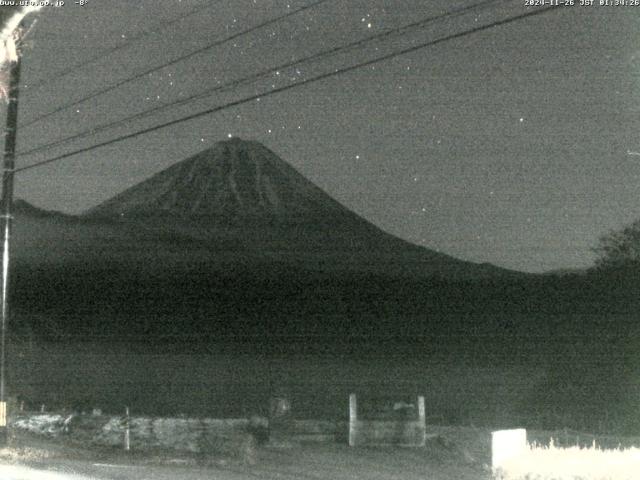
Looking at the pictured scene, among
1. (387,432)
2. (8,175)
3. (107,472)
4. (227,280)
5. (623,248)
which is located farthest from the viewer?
(227,280)

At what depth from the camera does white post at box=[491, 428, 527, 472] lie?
547 inches

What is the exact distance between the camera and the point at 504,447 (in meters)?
14.2

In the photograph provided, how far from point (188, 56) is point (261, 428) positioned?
26.4 feet

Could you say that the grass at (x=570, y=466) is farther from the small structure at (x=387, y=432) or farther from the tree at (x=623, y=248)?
the tree at (x=623, y=248)

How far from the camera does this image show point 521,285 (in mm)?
80000

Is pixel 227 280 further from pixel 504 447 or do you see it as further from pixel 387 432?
pixel 504 447

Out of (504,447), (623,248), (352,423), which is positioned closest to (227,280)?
(623,248)

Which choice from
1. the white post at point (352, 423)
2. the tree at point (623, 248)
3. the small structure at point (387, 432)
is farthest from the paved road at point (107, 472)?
the tree at point (623, 248)

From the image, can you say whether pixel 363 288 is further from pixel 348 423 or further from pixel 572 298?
pixel 348 423

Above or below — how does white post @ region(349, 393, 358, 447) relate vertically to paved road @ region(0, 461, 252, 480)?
above

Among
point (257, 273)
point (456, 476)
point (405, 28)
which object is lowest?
point (456, 476)

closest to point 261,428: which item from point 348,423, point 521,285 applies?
point 348,423

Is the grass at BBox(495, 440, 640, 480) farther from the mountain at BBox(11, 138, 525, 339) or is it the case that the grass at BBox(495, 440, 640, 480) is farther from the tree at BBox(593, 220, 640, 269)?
the mountain at BBox(11, 138, 525, 339)

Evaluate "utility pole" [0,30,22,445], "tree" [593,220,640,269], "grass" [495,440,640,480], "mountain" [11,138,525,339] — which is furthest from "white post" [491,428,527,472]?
"mountain" [11,138,525,339]
